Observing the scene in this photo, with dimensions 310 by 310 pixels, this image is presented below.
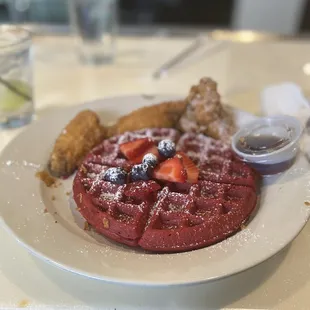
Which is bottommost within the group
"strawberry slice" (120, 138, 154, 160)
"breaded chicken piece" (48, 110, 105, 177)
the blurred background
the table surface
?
the blurred background

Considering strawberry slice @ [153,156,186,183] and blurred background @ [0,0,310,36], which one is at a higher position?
strawberry slice @ [153,156,186,183]

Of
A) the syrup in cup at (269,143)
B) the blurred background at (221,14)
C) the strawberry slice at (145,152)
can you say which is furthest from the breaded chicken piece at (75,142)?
the blurred background at (221,14)

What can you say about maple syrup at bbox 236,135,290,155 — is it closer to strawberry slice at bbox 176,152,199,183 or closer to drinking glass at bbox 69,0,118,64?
strawberry slice at bbox 176,152,199,183

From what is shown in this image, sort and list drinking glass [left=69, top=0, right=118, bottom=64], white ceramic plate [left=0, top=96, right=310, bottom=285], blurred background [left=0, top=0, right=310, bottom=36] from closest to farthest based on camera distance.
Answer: white ceramic plate [left=0, top=96, right=310, bottom=285] → drinking glass [left=69, top=0, right=118, bottom=64] → blurred background [left=0, top=0, right=310, bottom=36]

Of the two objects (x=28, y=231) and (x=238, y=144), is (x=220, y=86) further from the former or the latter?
(x=28, y=231)

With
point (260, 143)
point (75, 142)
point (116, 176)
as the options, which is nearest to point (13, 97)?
point (75, 142)

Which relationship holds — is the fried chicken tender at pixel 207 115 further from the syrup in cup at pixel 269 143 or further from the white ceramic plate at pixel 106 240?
the white ceramic plate at pixel 106 240

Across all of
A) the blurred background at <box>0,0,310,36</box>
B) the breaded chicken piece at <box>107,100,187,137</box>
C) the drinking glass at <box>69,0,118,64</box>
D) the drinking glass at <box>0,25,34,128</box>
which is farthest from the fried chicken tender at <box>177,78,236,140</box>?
the blurred background at <box>0,0,310,36</box>
